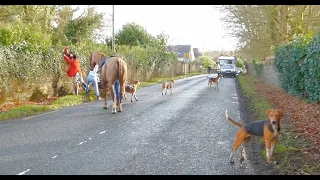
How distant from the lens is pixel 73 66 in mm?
16453

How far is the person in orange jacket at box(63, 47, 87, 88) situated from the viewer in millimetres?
16281

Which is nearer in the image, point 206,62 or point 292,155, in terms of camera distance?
point 292,155

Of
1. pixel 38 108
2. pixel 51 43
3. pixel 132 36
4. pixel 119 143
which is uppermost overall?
pixel 132 36

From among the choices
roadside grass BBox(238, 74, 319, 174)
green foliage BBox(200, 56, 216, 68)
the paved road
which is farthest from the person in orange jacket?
green foliage BBox(200, 56, 216, 68)

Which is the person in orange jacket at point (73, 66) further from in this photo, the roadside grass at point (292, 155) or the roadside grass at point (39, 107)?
the roadside grass at point (292, 155)

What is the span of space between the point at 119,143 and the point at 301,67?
29.6 ft

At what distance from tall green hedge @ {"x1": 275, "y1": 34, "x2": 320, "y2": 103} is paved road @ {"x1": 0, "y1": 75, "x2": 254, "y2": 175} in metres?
2.94

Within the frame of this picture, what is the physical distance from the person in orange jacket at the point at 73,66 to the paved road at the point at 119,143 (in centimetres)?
571

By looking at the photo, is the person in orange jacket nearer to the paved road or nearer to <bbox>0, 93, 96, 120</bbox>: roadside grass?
<bbox>0, 93, 96, 120</bbox>: roadside grass

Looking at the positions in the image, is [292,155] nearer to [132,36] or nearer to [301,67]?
[301,67]

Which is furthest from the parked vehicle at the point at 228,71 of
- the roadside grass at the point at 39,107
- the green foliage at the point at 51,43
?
the roadside grass at the point at 39,107

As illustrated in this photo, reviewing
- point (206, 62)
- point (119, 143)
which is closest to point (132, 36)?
point (119, 143)

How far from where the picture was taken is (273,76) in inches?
884
